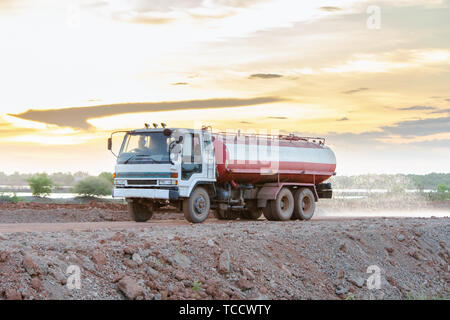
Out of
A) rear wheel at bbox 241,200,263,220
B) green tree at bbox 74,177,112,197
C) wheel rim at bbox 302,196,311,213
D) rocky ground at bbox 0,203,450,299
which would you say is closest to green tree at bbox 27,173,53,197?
green tree at bbox 74,177,112,197

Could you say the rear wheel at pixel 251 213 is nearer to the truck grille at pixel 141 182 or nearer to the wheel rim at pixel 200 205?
the wheel rim at pixel 200 205

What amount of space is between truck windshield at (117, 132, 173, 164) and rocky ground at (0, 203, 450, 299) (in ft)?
9.87

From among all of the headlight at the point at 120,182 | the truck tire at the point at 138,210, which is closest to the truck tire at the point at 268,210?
the truck tire at the point at 138,210

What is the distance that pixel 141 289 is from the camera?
13.3 metres

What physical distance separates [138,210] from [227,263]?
30.4 feet

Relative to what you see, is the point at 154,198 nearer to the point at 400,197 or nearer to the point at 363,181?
the point at 400,197

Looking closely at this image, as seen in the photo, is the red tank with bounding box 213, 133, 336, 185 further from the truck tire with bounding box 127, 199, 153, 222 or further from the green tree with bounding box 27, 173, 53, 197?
the green tree with bounding box 27, 173, 53, 197

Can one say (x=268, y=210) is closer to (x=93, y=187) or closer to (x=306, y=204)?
(x=306, y=204)

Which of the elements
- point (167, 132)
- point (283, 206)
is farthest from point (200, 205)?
point (283, 206)

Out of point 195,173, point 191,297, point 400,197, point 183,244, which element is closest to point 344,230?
point 195,173

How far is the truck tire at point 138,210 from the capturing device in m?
23.7

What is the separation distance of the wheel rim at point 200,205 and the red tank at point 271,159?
149cm

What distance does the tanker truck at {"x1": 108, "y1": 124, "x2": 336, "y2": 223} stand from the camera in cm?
2197
